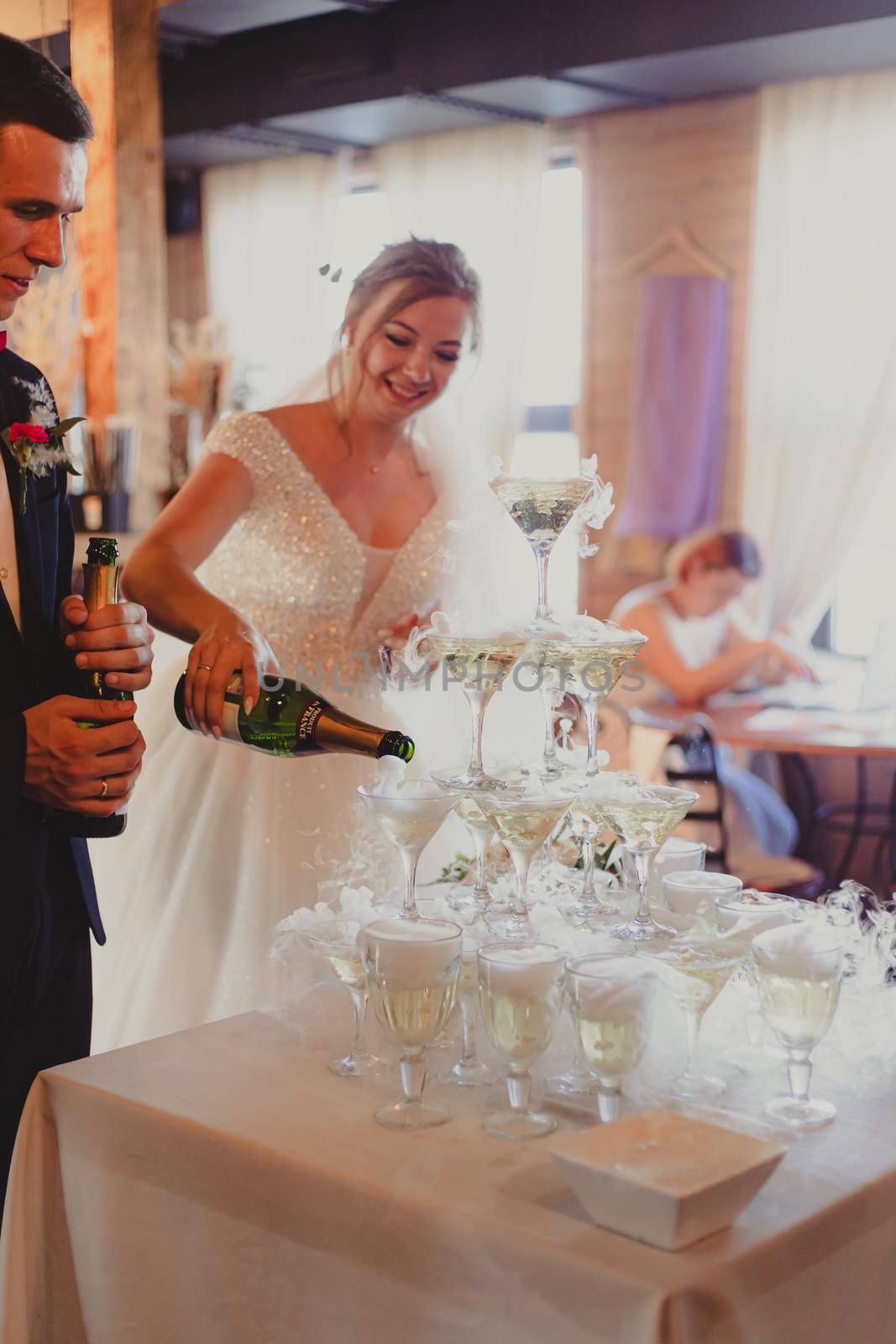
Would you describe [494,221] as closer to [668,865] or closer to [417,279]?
[417,279]

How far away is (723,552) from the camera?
5.20 meters

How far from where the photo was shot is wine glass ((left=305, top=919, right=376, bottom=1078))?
1396mm

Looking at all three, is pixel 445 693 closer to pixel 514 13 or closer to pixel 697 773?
pixel 697 773

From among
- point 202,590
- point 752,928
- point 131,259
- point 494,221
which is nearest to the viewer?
point 752,928

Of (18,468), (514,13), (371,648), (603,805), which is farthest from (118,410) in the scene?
(603,805)

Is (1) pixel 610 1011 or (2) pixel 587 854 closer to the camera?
(1) pixel 610 1011

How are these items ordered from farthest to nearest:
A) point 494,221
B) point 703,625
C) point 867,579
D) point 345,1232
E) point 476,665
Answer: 1. point 494,221
2. point 867,579
3. point 703,625
4. point 476,665
5. point 345,1232

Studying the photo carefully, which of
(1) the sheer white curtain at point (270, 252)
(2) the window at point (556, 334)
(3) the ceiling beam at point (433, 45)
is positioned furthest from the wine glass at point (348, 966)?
(1) the sheer white curtain at point (270, 252)

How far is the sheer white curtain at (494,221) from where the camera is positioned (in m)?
6.72

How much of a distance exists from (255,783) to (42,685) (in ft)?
2.72

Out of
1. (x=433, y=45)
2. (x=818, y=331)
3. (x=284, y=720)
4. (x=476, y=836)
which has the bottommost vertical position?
(x=476, y=836)

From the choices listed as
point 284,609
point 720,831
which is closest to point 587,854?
point 284,609

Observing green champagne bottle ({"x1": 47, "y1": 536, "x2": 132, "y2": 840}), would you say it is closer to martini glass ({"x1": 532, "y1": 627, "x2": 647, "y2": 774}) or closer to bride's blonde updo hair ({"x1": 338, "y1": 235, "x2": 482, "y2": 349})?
martini glass ({"x1": 532, "y1": 627, "x2": 647, "y2": 774})

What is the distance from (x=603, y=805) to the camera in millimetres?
1453
